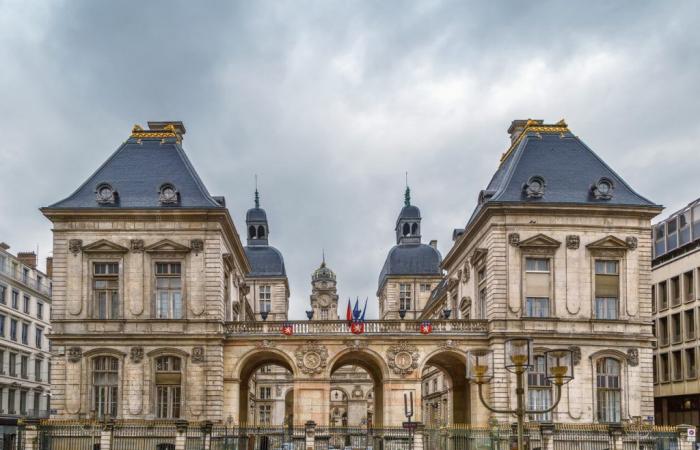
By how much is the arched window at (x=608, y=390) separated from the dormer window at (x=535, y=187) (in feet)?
26.1

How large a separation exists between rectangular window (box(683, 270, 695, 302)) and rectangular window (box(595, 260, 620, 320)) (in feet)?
37.2

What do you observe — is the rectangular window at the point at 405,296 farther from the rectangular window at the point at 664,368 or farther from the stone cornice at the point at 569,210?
the stone cornice at the point at 569,210

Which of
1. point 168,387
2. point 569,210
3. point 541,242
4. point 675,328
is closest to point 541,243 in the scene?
point 541,242

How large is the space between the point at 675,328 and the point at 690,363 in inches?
108

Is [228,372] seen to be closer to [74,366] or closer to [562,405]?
[74,366]

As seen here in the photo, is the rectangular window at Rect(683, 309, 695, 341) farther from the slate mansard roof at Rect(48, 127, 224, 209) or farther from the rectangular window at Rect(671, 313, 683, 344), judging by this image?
the slate mansard roof at Rect(48, 127, 224, 209)

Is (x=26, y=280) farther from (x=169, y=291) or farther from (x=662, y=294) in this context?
(x=662, y=294)

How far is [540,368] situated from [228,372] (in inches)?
553

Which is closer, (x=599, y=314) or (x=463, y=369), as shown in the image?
(x=599, y=314)

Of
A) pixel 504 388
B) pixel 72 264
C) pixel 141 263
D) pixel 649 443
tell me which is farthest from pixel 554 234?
pixel 72 264

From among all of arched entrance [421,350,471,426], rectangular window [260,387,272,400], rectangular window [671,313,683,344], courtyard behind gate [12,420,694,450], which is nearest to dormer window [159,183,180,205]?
courtyard behind gate [12,420,694,450]

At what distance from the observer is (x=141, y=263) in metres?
42.7

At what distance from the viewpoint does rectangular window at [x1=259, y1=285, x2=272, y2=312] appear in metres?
Answer: 92.1

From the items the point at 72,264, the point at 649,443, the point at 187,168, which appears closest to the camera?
the point at 649,443
